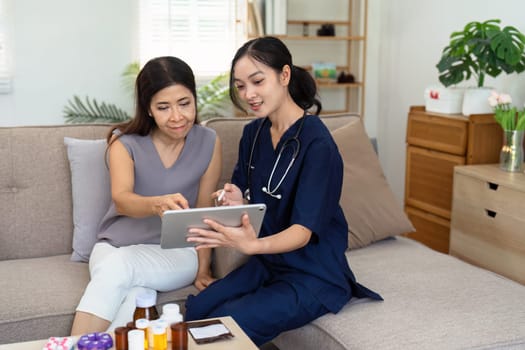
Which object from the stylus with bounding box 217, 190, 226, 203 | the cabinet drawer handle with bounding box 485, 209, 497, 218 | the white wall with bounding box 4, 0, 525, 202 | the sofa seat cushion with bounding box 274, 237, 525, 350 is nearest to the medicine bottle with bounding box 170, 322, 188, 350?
the sofa seat cushion with bounding box 274, 237, 525, 350

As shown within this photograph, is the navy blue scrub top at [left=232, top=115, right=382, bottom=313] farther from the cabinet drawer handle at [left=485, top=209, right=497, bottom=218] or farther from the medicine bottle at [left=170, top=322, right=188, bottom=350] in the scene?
the cabinet drawer handle at [left=485, top=209, right=497, bottom=218]

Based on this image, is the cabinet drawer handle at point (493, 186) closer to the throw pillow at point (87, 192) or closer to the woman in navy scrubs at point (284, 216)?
the woman in navy scrubs at point (284, 216)

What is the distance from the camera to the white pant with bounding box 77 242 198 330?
5.82ft

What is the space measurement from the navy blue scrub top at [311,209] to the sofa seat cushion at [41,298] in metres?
0.35

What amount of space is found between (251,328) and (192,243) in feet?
0.94

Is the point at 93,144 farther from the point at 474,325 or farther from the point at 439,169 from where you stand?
the point at 439,169

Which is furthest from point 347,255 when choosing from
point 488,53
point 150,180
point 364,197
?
point 488,53

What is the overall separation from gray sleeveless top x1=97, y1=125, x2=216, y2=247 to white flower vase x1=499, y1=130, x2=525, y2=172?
1206mm

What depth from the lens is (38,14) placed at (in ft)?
13.7

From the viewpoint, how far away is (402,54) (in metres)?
4.25

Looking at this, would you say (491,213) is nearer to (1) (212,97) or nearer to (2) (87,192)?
(2) (87,192)

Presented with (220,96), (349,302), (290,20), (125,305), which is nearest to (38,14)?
(220,96)

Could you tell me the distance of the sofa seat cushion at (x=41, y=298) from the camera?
5.97 ft

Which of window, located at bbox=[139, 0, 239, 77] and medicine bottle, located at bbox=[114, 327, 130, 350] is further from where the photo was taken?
window, located at bbox=[139, 0, 239, 77]
